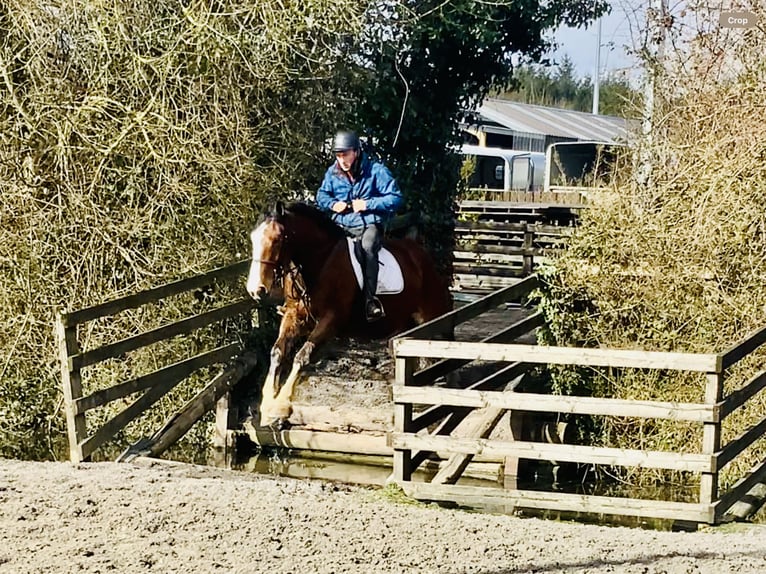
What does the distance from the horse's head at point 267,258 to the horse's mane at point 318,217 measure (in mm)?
321

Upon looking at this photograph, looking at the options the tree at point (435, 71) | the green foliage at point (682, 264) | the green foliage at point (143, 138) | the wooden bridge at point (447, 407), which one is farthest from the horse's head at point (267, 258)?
the tree at point (435, 71)

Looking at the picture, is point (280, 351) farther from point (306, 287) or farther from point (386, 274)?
point (386, 274)

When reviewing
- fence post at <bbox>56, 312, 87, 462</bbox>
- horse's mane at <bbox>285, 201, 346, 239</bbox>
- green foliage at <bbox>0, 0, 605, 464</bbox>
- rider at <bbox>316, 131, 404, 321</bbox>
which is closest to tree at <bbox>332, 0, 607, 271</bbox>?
green foliage at <bbox>0, 0, 605, 464</bbox>

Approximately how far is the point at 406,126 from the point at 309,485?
5.53 m

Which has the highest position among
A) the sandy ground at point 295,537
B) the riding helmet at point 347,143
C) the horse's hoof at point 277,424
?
the riding helmet at point 347,143

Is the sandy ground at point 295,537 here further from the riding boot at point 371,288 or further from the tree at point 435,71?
the tree at point 435,71

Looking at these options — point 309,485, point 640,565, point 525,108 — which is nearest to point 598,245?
point 309,485

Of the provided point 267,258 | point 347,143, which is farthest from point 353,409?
point 347,143

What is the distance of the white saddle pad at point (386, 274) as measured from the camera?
29.5 ft

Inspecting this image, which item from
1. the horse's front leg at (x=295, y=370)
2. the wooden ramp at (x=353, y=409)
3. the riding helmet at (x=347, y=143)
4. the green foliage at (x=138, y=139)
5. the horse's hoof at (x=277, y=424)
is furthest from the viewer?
the horse's hoof at (x=277, y=424)

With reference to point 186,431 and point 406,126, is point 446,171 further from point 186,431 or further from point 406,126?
point 186,431

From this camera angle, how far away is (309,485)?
24.9ft

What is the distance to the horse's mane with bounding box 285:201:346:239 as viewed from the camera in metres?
8.78

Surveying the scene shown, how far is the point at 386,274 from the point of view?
30.0 ft
